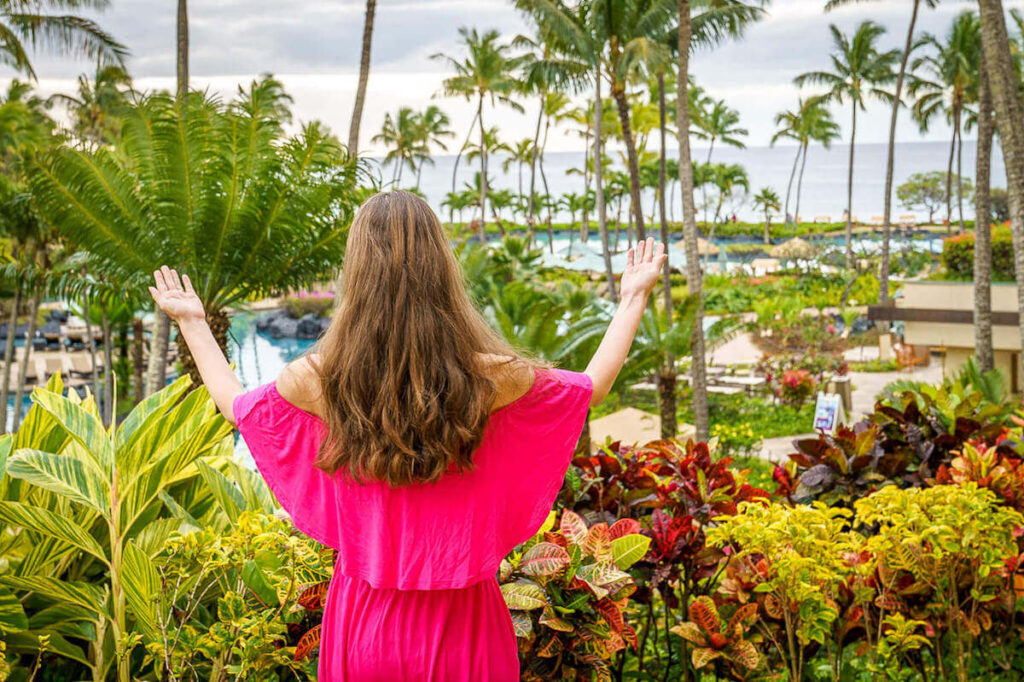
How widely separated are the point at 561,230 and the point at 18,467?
264ft

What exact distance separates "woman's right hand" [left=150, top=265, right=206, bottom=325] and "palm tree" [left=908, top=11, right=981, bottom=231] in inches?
1257

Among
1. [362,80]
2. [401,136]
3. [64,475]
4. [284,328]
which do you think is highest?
[401,136]

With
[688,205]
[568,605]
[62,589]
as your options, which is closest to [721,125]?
[688,205]

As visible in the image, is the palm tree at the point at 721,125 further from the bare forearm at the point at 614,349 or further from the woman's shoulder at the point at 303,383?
the woman's shoulder at the point at 303,383

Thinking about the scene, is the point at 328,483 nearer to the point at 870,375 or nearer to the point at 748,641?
the point at 748,641

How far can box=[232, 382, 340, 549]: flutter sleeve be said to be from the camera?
1610mm

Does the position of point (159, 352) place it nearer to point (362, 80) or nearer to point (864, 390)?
point (362, 80)

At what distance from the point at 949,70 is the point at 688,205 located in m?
26.6

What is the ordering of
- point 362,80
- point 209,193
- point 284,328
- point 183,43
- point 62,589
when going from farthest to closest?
point 284,328 → point 362,80 → point 183,43 → point 209,193 → point 62,589

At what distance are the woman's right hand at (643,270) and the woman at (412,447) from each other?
211mm

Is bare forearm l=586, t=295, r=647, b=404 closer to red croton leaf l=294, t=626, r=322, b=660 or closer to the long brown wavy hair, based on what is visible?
the long brown wavy hair

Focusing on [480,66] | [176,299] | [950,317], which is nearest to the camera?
[176,299]

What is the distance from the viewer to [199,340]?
182cm

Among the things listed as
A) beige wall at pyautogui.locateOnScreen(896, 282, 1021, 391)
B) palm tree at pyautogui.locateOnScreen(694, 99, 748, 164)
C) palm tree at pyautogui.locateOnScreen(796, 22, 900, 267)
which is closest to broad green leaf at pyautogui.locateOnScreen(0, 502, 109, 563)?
beige wall at pyautogui.locateOnScreen(896, 282, 1021, 391)
